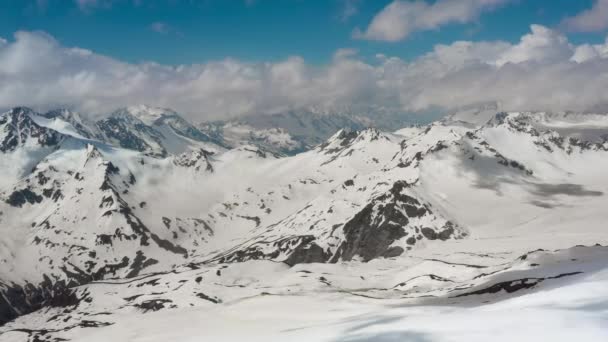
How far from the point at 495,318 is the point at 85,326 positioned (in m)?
183

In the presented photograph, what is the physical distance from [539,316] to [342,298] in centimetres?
9528

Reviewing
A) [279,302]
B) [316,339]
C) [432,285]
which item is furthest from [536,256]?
[316,339]

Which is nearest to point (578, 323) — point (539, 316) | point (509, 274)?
point (539, 316)

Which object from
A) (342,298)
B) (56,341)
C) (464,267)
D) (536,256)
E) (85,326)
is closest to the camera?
(342,298)

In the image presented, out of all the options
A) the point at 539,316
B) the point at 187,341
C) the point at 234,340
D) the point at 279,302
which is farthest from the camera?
the point at 279,302

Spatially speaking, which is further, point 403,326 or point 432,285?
point 432,285

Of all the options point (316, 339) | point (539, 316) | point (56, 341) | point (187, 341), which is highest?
point (539, 316)

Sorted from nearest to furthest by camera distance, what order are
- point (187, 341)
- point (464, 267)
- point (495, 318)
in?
point (495, 318), point (187, 341), point (464, 267)

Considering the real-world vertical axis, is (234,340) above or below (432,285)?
above

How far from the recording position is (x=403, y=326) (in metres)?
27.0

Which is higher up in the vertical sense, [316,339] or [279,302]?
[316,339]

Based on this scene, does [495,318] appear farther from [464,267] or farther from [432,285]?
[464,267]

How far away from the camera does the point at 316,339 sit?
A: 103 feet

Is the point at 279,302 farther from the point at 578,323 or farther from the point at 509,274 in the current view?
the point at 578,323
